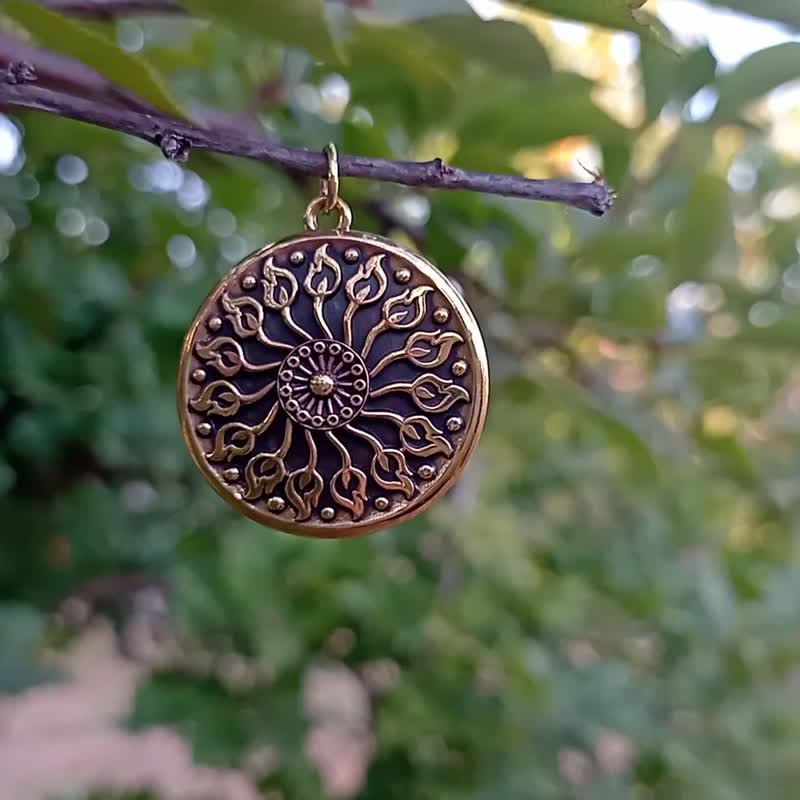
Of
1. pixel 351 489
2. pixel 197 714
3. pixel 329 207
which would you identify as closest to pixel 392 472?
pixel 351 489

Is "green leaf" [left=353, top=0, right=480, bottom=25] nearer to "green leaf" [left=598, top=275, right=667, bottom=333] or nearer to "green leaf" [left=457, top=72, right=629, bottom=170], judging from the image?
"green leaf" [left=457, top=72, right=629, bottom=170]

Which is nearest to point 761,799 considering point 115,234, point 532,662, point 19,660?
point 532,662

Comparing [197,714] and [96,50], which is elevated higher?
[96,50]

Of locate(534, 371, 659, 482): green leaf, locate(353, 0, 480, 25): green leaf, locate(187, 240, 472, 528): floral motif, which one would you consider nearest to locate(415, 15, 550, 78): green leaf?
locate(353, 0, 480, 25): green leaf

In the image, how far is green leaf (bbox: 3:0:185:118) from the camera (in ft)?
1.08

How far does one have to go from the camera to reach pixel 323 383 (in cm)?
40

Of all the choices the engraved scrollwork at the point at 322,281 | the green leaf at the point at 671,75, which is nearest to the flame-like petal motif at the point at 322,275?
the engraved scrollwork at the point at 322,281

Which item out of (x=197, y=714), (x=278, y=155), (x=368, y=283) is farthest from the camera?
(x=197, y=714)

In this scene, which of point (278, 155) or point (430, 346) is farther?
point (430, 346)

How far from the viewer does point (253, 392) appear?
409 millimetres

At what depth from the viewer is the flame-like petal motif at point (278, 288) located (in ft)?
1.34

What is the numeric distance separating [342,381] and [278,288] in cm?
5

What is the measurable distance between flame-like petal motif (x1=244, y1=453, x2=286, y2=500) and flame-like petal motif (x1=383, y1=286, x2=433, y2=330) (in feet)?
0.26

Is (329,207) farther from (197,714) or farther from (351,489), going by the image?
(197,714)
